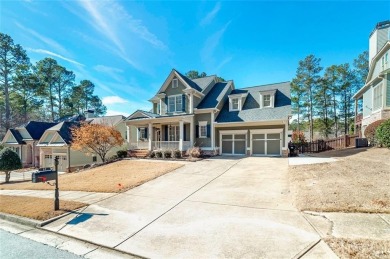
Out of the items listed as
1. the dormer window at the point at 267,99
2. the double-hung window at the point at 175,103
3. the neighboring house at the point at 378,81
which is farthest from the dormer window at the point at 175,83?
the neighboring house at the point at 378,81

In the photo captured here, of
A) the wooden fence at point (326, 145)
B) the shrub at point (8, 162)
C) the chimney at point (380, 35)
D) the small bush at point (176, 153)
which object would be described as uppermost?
the chimney at point (380, 35)

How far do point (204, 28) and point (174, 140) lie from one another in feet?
36.0

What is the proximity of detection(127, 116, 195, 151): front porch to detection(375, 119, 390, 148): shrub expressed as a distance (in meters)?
14.3

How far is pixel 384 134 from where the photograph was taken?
12453 mm

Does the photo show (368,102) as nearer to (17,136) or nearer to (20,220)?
(20,220)

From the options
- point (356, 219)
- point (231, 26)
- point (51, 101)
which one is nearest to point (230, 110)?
point (231, 26)

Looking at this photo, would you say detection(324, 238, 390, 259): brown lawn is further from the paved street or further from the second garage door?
the second garage door

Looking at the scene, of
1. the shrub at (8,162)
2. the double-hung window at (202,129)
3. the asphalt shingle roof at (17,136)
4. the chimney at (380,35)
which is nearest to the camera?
the shrub at (8,162)

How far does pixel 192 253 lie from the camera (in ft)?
11.5

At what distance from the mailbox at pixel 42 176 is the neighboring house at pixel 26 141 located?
2648cm

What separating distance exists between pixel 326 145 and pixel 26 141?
40095 millimetres

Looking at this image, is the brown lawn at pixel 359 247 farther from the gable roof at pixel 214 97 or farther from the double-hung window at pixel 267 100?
the gable roof at pixel 214 97

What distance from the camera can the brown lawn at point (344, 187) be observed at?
4.98 meters

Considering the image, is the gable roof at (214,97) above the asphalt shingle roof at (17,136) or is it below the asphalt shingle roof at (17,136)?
above
